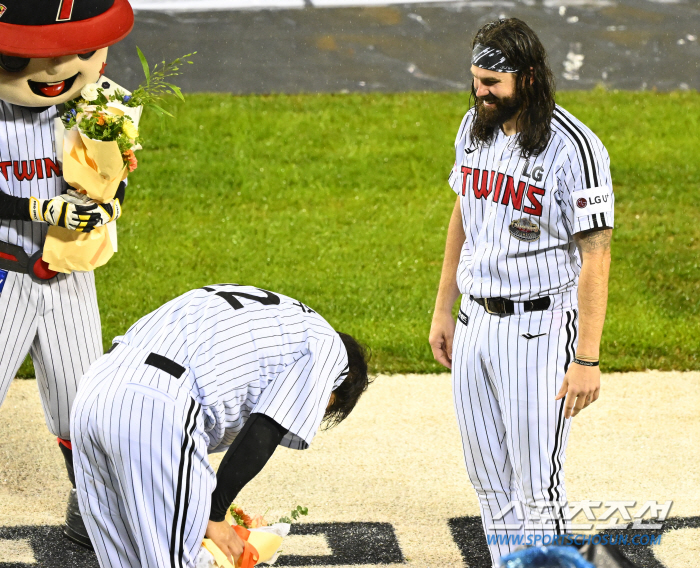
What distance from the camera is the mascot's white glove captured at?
3.60 m

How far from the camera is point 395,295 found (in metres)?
7.06

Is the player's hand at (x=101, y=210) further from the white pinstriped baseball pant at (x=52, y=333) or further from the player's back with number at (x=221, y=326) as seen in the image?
the player's back with number at (x=221, y=326)

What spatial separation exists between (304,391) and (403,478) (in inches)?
74.2

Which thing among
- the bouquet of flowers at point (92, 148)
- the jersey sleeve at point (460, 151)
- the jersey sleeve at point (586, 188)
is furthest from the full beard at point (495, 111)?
the bouquet of flowers at point (92, 148)

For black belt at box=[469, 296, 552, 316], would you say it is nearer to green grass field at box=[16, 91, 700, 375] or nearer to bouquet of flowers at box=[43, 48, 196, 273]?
bouquet of flowers at box=[43, 48, 196, 273]

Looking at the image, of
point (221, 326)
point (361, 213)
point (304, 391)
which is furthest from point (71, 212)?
point (361, 213)

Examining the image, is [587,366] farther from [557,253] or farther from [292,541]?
[292,541]

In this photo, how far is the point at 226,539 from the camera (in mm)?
2828

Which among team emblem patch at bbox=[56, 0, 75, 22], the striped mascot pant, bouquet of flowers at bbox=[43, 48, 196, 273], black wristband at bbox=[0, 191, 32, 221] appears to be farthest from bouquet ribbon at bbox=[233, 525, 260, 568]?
team emblem patch at bbox=[56, 0, 75, 22]

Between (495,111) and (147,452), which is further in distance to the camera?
(495,111)

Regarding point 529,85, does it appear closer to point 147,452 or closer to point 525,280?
point 525,280

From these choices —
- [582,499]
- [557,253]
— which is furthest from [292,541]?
[557,253]

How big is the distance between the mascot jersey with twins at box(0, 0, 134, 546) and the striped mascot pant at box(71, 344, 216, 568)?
3.31 feet

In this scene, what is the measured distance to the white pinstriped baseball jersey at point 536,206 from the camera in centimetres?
304
